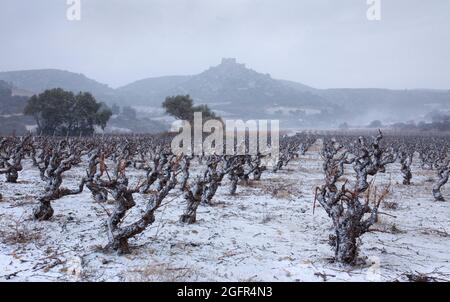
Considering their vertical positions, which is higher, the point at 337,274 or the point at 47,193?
the point at 47,193

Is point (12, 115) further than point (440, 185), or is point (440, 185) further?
point (12, 115)

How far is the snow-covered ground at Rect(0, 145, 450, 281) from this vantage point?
25.4 ft

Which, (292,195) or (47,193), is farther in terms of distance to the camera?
(292,195)

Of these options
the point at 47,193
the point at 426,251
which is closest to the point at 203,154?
the point at 47,193

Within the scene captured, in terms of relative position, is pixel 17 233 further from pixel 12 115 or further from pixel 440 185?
pixel 12 115

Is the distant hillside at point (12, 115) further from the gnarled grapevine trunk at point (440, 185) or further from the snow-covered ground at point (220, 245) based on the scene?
the gnarled grapevine trunk at point (440, 185)

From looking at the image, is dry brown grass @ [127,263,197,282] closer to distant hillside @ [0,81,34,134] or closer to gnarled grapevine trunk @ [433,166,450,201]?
gnarled grapevine trunk @ [433,166,450,201]

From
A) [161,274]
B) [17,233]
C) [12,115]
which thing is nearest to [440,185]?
[161,274]

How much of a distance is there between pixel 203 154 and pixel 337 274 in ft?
83.6

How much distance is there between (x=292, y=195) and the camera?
57.1 feet

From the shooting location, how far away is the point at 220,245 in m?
9.75

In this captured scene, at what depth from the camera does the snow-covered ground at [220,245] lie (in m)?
7.75

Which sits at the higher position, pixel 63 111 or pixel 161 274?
pixel 63 111

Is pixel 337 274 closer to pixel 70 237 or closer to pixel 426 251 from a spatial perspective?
pixel 426 251
